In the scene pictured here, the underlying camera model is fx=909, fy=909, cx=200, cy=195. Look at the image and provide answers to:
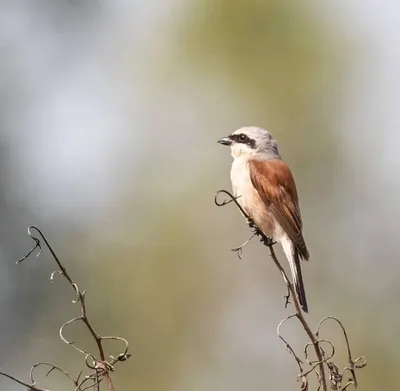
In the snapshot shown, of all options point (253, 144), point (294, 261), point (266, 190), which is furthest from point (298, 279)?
point (253, 144)

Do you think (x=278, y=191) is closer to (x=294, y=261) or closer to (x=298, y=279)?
(x=294, y=261)

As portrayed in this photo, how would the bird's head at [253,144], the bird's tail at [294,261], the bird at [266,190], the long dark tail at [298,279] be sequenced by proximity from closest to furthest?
the long dark tail at [298,279]
the bird's tail at [294,261]
the bird at [266,190]
the bird's head at [253,144]

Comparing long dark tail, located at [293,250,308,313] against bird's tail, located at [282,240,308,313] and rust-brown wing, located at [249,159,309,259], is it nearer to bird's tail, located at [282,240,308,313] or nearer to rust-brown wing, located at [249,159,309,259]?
bird's tail, located at [282,240,308,313]

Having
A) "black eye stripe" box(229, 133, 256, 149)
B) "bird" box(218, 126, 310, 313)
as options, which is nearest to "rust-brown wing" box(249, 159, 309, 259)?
"bird" box(218, 126, 310, 313)

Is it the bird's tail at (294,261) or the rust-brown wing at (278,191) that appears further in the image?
the rust-brown wing at (278,191)

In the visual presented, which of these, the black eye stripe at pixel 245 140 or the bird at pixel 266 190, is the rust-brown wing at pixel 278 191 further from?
the black eye stripe at pixel 245 140

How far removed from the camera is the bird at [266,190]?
14.5 ft

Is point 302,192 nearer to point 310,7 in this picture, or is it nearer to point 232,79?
point 232,79

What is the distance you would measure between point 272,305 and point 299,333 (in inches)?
114

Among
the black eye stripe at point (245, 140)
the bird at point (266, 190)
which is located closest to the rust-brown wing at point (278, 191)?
the bird at point (266, 190)

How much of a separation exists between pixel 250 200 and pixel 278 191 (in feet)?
0.48

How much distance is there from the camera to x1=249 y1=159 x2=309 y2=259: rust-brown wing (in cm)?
448

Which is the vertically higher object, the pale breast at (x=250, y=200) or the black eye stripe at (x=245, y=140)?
the black eye stripe at (x=245, y=140)

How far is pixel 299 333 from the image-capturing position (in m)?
6.56
